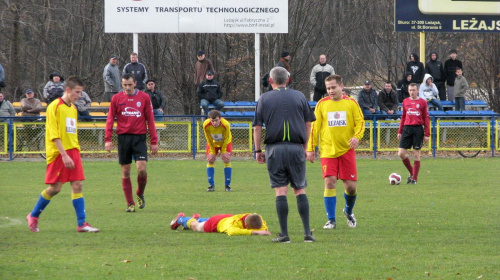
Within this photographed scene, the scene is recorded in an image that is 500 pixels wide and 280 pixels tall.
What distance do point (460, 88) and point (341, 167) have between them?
58.3 ft

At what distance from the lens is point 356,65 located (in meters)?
41.4

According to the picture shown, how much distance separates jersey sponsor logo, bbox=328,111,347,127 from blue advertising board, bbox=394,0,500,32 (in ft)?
62.0

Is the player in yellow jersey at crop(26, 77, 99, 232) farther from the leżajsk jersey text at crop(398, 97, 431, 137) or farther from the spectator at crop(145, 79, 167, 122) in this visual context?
the spectator at crop(145, 79, 167, 122)

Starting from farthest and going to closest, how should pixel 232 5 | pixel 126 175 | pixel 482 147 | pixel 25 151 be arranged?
1. pixel 232 5
2. pixel 482 147
3. pixel 25 151
4. pixel 126 175

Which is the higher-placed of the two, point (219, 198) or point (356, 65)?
point (356, 65)

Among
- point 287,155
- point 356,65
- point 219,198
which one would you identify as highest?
point 356,65

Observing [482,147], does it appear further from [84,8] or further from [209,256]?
[84,8]

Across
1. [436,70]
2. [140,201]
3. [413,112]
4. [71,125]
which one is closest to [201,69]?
[436,70]

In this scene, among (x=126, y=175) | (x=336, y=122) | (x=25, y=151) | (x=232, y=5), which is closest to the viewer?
(x=336, y=122)

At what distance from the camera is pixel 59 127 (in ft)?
30.8

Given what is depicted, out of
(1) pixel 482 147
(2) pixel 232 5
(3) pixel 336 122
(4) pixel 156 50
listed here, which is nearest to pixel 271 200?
(3) pixel 336 122

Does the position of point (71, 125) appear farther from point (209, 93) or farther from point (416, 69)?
point (416, 69)

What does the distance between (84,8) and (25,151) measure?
1606 centimetres

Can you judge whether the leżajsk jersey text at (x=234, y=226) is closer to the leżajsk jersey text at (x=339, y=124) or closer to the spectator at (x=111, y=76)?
the leżajsk jersey text at (x=339, y=124)
